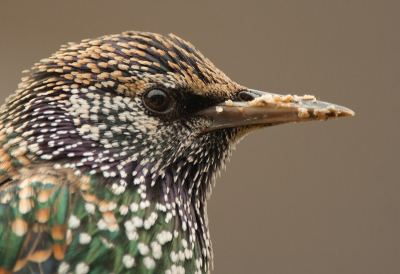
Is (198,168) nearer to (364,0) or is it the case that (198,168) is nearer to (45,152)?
(45,152)

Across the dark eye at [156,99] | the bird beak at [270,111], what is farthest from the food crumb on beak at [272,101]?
the dark eye at [156,99]

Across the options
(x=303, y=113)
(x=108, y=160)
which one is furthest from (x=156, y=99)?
(x=303, y=113)

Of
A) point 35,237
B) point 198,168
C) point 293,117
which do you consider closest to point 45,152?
point 35,237

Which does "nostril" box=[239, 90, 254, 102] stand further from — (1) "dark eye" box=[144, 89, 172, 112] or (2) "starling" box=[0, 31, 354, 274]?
(1) "dark eye" box=[144, 89, 172, 112]

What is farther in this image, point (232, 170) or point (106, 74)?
point (232, 170)

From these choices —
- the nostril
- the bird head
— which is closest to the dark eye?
the bird head

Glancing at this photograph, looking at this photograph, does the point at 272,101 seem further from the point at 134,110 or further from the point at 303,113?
the point at 134,110

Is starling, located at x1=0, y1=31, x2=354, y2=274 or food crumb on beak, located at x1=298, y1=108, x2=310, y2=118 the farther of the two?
food crumb on beak, located at x1=298, y1=108, x2=310, y2=118
